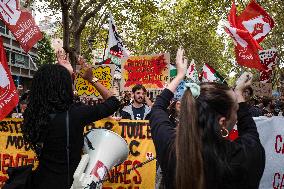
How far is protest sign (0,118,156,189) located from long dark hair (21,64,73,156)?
2396 mm

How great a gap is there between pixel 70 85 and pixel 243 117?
4.22 ft

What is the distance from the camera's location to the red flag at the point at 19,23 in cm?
624

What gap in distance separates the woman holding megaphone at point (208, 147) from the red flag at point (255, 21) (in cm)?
611

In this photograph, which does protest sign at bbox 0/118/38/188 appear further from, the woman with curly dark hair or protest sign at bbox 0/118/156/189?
the woman with curly dark hair

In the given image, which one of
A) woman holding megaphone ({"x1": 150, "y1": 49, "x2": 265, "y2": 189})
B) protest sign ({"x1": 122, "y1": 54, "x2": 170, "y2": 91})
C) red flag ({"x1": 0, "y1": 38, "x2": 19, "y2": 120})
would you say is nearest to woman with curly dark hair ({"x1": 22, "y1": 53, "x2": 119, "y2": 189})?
woman holding megaphone ({"x1": 150, "y1": 49, "x2": 265, "y2": 189})

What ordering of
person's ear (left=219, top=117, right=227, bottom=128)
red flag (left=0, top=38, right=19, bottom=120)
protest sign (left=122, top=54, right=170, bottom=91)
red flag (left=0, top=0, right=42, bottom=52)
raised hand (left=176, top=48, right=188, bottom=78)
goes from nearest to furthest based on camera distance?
person's ear (left=219, top=117, right=227, bottom=128), raised hand (left=176, top=48, right=188, bottom=78), red flag (left=0, top=38, right=19, bottom=120), red flag (left=0, top=0, right=42, bottom=52), protest sign (left=122, top=54, right=170, bottom=91)

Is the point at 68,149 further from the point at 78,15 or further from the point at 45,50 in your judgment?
the point at 45,50

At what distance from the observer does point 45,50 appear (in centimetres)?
5606

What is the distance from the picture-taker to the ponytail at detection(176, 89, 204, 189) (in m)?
1.95

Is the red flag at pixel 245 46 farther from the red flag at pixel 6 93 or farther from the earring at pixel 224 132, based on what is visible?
the earring at pixel 224 132

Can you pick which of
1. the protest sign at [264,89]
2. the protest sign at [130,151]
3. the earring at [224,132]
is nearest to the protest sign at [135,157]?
the protest sign at [130,151]

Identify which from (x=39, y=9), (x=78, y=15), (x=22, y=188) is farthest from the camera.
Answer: (x=39, y=9)

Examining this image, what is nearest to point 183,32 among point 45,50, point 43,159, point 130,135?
point 45,50

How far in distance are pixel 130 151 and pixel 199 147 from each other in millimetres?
3540
